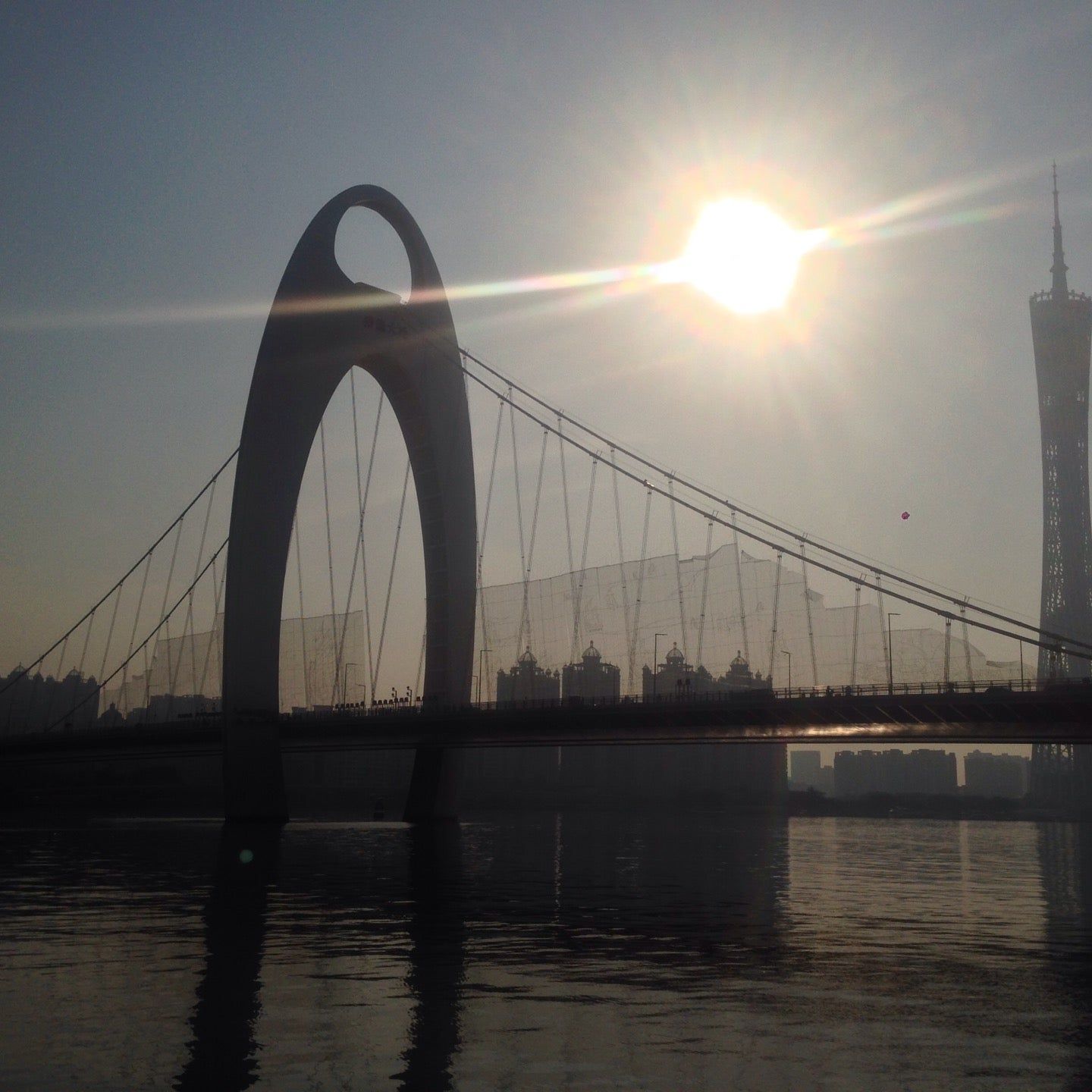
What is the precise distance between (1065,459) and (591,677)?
9872 centimetres

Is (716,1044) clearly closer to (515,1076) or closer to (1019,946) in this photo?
(515,1076)

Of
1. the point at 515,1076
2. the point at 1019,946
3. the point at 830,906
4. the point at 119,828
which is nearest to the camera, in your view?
the point at 515,1076

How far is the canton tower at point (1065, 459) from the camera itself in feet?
475

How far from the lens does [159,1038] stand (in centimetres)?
1362

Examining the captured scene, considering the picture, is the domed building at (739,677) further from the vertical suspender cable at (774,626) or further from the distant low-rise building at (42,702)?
the distant low-rise building at (42,702)

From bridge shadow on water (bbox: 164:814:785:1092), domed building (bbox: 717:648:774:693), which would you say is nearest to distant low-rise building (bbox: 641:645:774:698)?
domed building (bbox: 717:648:774:693)

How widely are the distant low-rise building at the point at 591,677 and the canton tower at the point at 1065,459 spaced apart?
8299 centimetres

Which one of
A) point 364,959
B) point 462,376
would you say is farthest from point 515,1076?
point 462,376

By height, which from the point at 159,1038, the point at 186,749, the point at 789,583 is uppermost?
the point at 789,583

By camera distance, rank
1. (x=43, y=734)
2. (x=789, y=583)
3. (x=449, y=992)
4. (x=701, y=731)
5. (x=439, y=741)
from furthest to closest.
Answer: (x=43, y=734) < (x=439, y=741) < (x=789, y=583) < (x=701, y=731) < (x=449, y=992)

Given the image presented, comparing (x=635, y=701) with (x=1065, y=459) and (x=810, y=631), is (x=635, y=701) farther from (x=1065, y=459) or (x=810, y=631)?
(x=1065, y=459)

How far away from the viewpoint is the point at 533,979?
1828 cm

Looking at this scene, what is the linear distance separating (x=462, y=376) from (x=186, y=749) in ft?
92.2

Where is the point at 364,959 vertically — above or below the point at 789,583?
below
